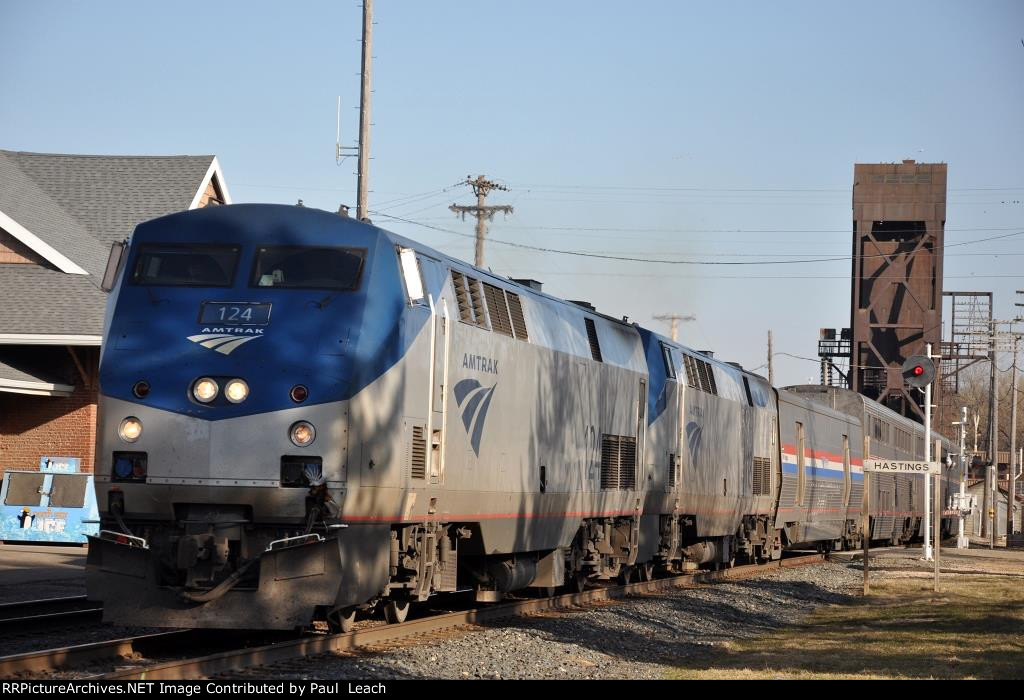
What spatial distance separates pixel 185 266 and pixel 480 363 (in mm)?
3687

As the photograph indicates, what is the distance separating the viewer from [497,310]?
15656 mm

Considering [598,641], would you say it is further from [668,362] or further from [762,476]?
[762,476]

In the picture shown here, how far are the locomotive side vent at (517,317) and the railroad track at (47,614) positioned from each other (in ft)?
19.1

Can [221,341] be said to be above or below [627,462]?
above

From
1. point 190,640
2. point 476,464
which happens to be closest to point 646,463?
point 476,464

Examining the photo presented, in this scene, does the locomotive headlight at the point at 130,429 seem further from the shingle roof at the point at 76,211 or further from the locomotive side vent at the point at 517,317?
the shingle roof at the point at 76,211

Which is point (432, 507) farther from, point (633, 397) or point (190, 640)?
point (633, 397)

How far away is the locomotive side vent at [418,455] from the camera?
13.0 metres

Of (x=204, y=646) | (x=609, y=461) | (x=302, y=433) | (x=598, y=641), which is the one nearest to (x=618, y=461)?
(x=609, y=461)

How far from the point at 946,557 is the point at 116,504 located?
27.2m

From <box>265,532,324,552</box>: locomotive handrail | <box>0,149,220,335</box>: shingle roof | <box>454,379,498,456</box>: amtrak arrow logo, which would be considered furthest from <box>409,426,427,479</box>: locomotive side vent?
<box>0,149,220,335</box>: shingle roof

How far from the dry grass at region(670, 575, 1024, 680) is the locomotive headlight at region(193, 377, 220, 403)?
486 cm

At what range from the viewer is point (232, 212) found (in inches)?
509

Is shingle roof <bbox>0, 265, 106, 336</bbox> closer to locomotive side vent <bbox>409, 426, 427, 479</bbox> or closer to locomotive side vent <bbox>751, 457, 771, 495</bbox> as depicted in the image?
locomotive side vent <bbox>751, 457, 771, 495</bbox>
